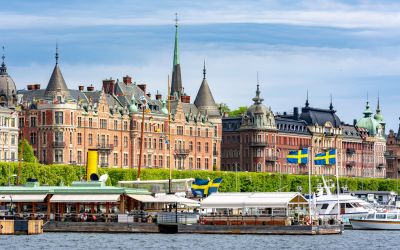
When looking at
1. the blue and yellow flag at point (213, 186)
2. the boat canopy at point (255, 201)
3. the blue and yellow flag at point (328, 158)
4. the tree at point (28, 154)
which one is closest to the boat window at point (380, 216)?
the blue and yellow flag at point (328, 158)

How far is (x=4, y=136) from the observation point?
6196 inches

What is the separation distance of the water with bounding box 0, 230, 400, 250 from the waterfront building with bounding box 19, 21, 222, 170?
52222 millimetres

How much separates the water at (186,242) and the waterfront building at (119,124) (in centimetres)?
5222

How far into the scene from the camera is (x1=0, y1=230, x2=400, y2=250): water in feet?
289

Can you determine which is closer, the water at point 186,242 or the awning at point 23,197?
the water at point 186,242

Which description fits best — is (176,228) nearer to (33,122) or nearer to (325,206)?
(325,206)

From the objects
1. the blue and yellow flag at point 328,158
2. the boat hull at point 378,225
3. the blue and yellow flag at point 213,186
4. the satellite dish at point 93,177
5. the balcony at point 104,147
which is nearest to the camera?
the satellite dish at point 93,177

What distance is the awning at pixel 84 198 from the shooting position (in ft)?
338

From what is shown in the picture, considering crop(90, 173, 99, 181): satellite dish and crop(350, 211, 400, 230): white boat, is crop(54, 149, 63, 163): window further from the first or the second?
crop(90, 173, 99, 181): satellite dish

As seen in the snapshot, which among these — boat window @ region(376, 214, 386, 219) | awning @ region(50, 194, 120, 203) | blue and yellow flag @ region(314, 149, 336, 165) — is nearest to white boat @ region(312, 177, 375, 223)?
boat window @ region(376, 214, 386, 219)

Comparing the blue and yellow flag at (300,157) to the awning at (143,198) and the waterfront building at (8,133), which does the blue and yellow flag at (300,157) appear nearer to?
the awning at (143,198)

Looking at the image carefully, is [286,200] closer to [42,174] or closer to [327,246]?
[327,246]

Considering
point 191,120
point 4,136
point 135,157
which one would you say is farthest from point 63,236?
point 191,120

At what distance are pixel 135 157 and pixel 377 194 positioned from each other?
1404 inches
